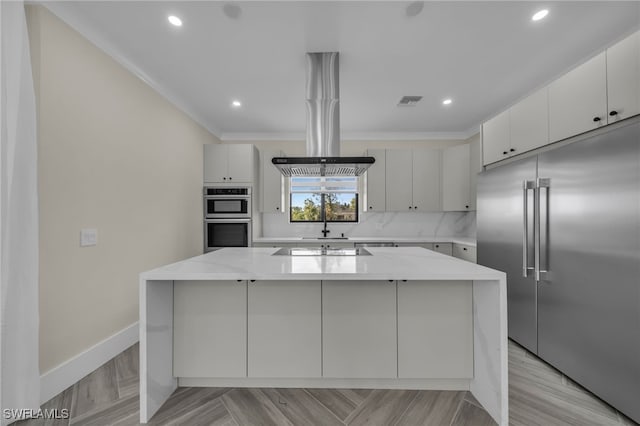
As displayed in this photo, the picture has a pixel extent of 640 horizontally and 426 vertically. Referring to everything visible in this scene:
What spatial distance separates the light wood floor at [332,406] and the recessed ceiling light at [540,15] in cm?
255

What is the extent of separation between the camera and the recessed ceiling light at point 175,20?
189 cm

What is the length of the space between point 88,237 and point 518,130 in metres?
3.70

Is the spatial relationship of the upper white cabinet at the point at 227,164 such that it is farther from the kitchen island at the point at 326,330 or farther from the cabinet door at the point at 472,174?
the cabinet door at the point at 472,174

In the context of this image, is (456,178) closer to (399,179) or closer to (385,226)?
(399,179)

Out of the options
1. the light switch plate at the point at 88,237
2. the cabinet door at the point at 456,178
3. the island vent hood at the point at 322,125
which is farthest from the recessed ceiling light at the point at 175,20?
the cabinet door at the point at 456,178

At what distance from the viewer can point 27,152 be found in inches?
58.9

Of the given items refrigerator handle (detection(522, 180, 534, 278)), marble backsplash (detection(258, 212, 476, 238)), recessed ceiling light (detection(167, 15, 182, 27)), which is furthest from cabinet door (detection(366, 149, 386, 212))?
recessed ceiling light (detection(167, 15, 182, 27))

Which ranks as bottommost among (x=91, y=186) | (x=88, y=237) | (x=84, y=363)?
(x=84, y=363)

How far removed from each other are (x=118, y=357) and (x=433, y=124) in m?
4.61

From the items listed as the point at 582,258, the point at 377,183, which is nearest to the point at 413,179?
the point at 377,183

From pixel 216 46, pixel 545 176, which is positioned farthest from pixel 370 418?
pixel 216 46

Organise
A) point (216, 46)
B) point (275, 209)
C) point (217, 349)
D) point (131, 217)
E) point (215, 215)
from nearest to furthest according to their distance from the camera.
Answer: point (217, 349) → point (216, 46) → point (131, 217) → point (215, 215) → point (275, 209)

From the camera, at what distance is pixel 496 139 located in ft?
8.95

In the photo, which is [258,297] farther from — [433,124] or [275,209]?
[433,124]
